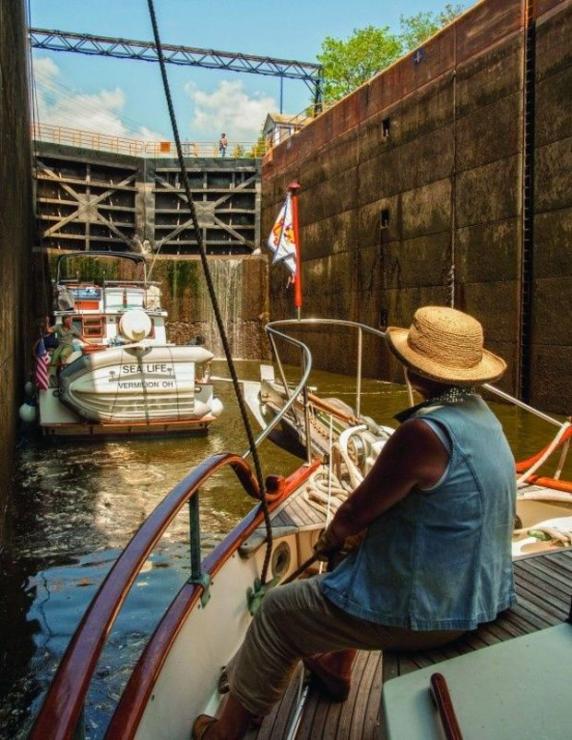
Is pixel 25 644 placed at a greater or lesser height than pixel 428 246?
lesser

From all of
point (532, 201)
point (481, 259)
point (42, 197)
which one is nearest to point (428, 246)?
point (481, 259)

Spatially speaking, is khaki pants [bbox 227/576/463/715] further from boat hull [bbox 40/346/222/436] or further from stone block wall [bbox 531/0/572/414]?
stone block wall [bbox 531/0/572/414]

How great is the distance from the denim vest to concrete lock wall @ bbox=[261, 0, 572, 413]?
873 centimetres

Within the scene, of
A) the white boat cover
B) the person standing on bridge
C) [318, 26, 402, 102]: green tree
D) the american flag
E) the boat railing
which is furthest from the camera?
[318, 26, 402, 102]: green tree

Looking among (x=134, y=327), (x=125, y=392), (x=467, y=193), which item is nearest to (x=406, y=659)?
(x=125, y=392)

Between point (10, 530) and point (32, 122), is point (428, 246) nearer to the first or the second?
point (10, 530)

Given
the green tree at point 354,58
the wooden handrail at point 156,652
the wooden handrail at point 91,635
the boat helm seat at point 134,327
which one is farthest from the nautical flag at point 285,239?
the green tree at point 354,58

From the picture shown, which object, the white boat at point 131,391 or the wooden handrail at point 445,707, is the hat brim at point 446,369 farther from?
the white boat at point 131,391

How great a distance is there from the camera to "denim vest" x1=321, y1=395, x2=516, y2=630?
1.60 metres

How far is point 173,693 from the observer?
194 centimetres

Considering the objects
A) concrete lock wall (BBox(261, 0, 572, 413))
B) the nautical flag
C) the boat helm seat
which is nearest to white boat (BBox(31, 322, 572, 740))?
the boat helm seat

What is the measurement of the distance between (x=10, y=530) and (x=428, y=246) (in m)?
10.0

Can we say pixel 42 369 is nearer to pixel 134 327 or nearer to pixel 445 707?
pixel 134 327

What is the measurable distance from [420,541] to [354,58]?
1763 inches
